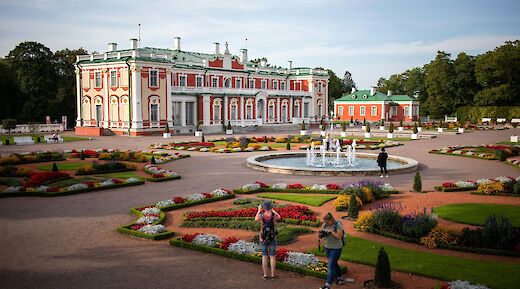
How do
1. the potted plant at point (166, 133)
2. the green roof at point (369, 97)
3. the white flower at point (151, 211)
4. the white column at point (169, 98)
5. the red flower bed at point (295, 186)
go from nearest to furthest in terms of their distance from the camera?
the white flower at point (151, 211)
the red flower bed at point (295, 186)
the potted plant at point (166, 133)
the white column at point (169, 98)
the green roof at point (369, 97)

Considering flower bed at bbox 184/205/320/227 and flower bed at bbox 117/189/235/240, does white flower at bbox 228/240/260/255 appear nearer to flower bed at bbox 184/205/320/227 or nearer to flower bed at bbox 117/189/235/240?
flower bed at bbox 117/189/235/240

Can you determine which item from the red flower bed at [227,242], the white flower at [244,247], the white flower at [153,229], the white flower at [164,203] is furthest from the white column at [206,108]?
the white flower at [244,247]

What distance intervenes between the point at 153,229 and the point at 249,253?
3.26 meters

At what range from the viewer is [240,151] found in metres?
34.8

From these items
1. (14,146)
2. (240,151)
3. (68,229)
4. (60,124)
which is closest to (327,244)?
(68,229)

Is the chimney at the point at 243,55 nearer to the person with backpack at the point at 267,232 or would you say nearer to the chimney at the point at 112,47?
the chimney at the point at 112,47

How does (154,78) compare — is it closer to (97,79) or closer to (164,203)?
(97,79)

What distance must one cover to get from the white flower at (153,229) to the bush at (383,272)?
6.38 metres

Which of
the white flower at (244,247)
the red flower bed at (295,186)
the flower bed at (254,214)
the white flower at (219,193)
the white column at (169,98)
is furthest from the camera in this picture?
the white column at (169,98)

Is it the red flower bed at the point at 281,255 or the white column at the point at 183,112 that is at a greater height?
the white column at the point at 183,112

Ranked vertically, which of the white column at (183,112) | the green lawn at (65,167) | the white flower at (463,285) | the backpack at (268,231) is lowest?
the white flower at (463,285)

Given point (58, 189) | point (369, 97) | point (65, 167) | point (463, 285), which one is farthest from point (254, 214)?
point (369, 97)

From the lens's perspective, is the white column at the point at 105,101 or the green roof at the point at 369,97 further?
the green roof at the point at 369,97

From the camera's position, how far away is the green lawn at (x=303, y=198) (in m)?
16.6
